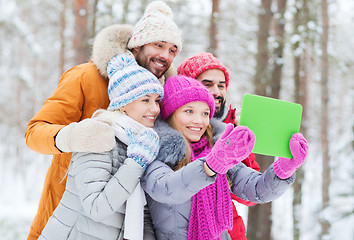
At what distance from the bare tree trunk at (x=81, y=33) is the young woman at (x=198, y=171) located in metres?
4.58

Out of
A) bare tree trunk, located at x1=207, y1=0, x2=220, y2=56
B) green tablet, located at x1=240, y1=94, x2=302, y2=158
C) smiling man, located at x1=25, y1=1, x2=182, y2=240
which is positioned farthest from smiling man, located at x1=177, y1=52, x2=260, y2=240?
bare tree trunk, located at x1=207, y1=0, x2=220, y2=56

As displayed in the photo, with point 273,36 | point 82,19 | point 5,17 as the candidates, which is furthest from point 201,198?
point 5,17

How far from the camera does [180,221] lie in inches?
84.4

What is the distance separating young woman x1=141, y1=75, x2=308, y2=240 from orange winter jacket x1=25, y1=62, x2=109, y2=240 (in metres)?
0.56

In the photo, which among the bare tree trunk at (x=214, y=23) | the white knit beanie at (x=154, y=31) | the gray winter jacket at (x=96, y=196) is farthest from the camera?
the bare tree trunk at (x=214, y=23)

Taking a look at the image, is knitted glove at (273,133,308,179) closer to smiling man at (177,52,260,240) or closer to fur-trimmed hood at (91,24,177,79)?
smiling man at (177,52,260,240)

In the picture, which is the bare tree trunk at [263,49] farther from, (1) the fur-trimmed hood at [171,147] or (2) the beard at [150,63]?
(1) the fur-trimmed hood at [171,147]

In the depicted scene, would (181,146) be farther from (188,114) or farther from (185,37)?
(185,37)

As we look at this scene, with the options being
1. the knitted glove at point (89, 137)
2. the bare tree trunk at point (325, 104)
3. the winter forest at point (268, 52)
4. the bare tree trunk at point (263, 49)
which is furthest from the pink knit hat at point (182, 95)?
the bare tree trunk at point (325, 104)

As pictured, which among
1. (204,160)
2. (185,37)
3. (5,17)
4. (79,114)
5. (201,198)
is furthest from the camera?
(185,37)

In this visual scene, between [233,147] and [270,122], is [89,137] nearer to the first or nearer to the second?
[233,147]

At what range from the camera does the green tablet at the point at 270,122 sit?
73.3 inches

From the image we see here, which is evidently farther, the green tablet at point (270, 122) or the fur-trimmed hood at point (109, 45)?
the fur-trimmed hood at point (109, 45)

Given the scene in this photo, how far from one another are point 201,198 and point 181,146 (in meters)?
→ 0.37
